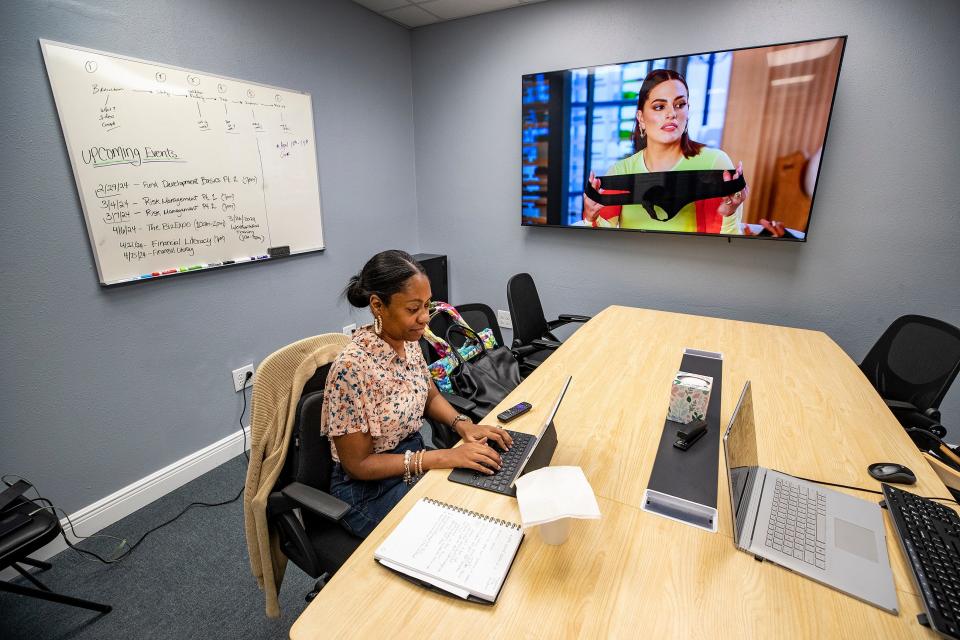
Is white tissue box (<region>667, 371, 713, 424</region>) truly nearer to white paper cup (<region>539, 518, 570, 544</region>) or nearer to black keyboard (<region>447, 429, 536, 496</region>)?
black keyboard (<region>447, 429, 536, 496</region>)

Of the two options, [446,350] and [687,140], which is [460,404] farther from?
[687,140]

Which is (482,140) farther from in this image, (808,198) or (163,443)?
(163,443)

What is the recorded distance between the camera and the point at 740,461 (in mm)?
1012

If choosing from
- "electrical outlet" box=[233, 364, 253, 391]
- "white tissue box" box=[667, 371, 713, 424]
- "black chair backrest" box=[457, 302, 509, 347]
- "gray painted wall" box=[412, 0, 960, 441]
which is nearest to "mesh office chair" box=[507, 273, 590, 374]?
"black chair backrest" box=[457, 302, 509, 347]

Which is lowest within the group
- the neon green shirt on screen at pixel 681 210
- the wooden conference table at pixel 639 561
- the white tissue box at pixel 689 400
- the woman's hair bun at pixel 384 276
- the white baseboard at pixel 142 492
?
the white baseboard at pixel 142 492

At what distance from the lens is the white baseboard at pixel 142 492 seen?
6.25 feet

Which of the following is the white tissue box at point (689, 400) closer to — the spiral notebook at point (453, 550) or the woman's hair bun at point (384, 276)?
the spiral notebook at point (453, 550)

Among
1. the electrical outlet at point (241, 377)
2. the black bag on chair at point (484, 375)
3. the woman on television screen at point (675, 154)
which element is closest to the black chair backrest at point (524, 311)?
the black bag on chair at point (484, 375)

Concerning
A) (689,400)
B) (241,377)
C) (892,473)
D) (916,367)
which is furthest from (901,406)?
(241,377)

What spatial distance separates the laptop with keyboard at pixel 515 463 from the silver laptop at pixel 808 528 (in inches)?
17.5

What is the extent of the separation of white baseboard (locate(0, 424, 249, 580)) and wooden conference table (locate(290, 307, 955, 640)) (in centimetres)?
185

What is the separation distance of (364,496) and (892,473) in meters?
1.49

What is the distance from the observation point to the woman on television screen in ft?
8.39

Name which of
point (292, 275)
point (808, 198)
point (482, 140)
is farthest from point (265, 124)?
point (808, 198)
